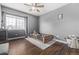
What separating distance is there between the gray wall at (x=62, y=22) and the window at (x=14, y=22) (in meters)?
0.40

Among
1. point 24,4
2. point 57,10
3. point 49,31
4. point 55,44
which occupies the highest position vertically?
point 24,4

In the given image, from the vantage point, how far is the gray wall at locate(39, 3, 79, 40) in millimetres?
1599

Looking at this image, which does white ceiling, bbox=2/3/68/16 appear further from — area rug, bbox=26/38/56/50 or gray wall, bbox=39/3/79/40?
area rug, bbox=26/38/56/50

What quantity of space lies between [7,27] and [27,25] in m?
0.42

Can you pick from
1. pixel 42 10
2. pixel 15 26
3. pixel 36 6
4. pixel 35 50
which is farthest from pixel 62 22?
pixel 15 26

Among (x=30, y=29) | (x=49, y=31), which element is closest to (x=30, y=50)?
(x=30, y=29)

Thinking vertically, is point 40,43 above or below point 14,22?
below

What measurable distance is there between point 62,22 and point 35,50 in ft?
2.69

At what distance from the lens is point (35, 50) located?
1.65 m

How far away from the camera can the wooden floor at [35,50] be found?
5.29 feet

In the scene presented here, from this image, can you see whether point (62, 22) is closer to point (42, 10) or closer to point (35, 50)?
point (42, 10)

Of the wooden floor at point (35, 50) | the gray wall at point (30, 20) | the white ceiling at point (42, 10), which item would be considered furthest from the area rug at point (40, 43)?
the white ceiling at point (42, 10)

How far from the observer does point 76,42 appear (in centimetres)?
160
